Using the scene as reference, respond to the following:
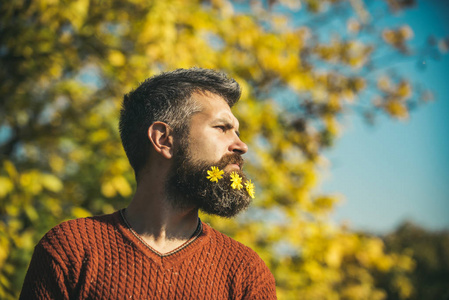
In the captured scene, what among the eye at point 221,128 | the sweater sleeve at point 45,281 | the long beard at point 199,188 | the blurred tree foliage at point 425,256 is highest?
the blurred tree foliage at point 425,256

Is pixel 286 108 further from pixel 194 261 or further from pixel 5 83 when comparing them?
pixel 194 261

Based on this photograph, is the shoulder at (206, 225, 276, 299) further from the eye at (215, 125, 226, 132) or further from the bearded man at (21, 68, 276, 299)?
the eye at (215, 125, 226, 132)

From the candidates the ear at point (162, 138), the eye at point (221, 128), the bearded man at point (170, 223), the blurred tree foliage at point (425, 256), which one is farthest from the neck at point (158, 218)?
the blurred tree foliage at point (425, 256)

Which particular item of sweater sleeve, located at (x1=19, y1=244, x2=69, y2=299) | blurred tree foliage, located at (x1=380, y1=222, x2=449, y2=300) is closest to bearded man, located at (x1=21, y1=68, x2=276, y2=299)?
sweater sleeve, located at (x1=19, y1=244, x2=69, y2=299)

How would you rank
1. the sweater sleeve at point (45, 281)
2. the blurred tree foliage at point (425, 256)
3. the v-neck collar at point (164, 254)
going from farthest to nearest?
the blurred tree foliage at point (425, 256) → the v-neck collar at point (164, 254) → the sweater sleeve at point (45, 281)

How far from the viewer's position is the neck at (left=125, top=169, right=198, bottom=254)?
1859 millimetres

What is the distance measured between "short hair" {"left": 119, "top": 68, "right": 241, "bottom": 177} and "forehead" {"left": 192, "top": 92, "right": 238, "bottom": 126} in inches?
0.8

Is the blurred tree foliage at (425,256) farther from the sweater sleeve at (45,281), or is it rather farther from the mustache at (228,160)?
the sweater sleeve at (45,281)

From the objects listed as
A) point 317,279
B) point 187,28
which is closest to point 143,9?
point 187,28

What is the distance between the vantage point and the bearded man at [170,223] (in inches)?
67.7

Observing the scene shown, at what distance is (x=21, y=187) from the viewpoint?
121 inches

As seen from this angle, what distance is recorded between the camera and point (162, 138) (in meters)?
1.97

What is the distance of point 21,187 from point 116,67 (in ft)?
4.31

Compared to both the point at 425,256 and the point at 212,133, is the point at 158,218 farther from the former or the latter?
the point at 425,256
